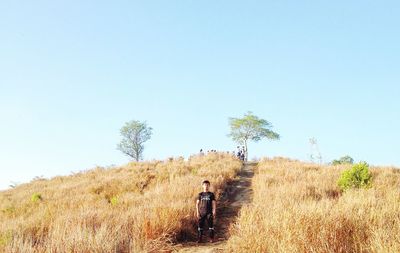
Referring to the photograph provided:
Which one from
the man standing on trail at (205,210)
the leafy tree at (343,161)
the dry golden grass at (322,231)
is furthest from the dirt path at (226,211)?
the leafy tree at (343,161)

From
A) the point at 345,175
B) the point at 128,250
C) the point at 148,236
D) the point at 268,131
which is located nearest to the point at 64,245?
the point at 128,250

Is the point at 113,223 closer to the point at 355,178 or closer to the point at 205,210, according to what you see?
the point at 205,210

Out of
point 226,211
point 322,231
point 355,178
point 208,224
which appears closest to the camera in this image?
point 322,231

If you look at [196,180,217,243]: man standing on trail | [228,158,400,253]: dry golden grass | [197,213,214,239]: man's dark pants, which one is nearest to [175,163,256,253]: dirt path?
[197,213,214,239]: man's dark pants

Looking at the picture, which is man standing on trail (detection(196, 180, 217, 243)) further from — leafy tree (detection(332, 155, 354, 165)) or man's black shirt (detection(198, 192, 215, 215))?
leafy tree (detection(332, 155, 354, 165))

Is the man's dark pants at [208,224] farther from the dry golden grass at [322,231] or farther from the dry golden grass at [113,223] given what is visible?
the dry golden grass at [322,231]

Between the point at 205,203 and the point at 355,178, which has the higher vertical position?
the point at 355,178

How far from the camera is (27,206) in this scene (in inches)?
717

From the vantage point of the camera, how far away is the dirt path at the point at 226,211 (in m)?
8.61

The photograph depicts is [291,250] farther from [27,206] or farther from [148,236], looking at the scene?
[27,206]

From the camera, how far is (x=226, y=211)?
13281mm

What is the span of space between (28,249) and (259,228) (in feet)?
10.9

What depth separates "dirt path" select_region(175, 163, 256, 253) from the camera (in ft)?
28.2

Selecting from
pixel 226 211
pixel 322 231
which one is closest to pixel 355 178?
pixel 226 211
